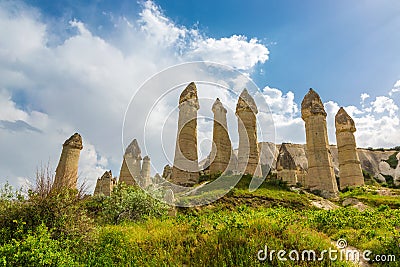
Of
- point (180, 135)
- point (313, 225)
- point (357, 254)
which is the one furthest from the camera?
point (180, 135)

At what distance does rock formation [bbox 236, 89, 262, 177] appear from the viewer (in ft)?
96.8

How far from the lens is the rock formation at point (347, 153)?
3341 centimetres

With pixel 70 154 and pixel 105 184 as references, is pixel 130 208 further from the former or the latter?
pixel 105 184

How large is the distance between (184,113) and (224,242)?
76.0ft

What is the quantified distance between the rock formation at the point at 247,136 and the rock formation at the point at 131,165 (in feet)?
41.0

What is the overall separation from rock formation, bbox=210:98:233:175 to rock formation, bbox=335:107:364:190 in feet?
43.1

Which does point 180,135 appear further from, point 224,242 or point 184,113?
point 224,242

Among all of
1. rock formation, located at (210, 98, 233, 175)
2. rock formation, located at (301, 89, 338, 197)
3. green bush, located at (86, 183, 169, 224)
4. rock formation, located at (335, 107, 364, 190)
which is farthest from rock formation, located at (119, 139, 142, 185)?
rock formation, located at (335, 107, 364, 190)

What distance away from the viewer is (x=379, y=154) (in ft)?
229

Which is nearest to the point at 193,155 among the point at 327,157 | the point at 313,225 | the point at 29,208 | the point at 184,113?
the point at 184,113

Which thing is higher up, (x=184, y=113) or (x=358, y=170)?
(x=184, y=113)

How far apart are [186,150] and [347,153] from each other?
741 inches

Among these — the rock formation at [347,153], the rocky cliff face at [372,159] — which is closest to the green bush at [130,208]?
the rock formation at [347,153]

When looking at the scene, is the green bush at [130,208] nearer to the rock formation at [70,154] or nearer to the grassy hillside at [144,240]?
the grassy hillside at [144,240]
